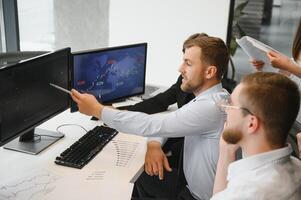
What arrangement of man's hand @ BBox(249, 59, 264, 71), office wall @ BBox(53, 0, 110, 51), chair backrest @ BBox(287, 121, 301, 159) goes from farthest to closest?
office wall @ BBox(53, 0, 110, 51) → man's hand @ BBox(249, 59, 264, 71) → chair backrest @ BBox(287, 121, 301, 159)

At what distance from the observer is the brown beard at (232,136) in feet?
3.95

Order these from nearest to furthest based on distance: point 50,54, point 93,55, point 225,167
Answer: point 225,167
point 50,54
point 93,55

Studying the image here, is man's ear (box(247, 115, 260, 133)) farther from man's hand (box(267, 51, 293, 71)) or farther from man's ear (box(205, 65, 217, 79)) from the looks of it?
man's hand (box(267, 51, 293, 71))

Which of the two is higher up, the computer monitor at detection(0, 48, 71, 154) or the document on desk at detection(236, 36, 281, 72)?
the document on desk at detection(236, 36, 281, 72)

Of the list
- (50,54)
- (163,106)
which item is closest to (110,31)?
(163,106)

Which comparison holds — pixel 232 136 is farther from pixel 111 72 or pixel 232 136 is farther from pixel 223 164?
pixel 111 72

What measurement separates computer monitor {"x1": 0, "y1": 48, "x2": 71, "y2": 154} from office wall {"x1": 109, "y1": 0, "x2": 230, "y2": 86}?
1.54 m

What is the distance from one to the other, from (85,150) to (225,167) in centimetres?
70

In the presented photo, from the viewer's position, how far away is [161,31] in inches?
131

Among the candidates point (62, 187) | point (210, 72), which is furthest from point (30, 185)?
point (210, 72)

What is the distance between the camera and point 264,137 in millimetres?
1145

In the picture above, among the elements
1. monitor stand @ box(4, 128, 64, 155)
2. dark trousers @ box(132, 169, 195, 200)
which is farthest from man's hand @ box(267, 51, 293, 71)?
monitor stand @ box(4, 128, 64, 155)

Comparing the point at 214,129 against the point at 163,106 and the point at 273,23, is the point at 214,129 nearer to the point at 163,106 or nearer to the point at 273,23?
the point at 163,106

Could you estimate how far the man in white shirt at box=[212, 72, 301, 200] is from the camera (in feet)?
3.47
